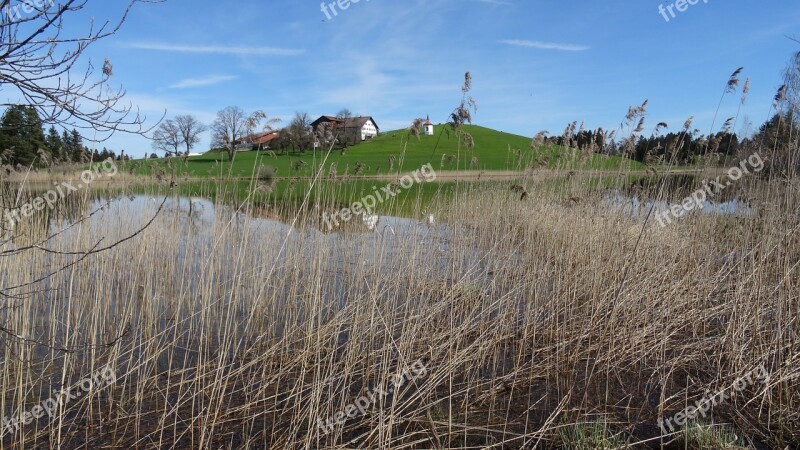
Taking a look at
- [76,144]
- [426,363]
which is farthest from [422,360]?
[76,144]

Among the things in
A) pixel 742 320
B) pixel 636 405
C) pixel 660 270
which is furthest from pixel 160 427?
A: pixel 660 270

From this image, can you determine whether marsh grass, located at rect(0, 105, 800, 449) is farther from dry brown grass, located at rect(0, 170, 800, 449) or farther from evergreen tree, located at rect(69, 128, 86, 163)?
evergreen tree, located at rect(69, 128, 86, 163)

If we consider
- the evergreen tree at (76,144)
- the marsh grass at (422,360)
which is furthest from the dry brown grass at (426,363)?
the evergreen tree at (76,144)

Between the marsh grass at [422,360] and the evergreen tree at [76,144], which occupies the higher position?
A: the evergreen tree at [76,144]

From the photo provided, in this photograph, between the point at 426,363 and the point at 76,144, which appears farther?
the point at 426,363

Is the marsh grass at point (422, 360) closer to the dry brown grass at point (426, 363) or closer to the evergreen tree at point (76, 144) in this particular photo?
the dry brown grass at point (426, 363)

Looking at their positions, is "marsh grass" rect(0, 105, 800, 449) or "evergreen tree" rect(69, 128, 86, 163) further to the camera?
"marsh grass" rect(0, 105, 800, 449)

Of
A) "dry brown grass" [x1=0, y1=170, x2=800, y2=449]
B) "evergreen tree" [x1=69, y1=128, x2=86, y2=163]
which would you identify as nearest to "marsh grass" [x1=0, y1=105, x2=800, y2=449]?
"dry brown grass" [x1=0, y1=170, x2=800, y2=449]

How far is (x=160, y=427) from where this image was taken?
10.2 ft

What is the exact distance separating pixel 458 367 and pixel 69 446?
290 cm

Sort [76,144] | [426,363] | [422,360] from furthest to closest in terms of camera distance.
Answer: [422,360] → [426,363] → [76,144]

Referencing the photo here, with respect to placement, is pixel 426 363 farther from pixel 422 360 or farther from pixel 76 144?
pixel 76 144

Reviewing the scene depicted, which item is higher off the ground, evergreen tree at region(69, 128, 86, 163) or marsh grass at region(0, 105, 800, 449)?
evergreen tree at region(69, 128, 86, 163)

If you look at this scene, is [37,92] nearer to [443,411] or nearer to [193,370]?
[193,370]
